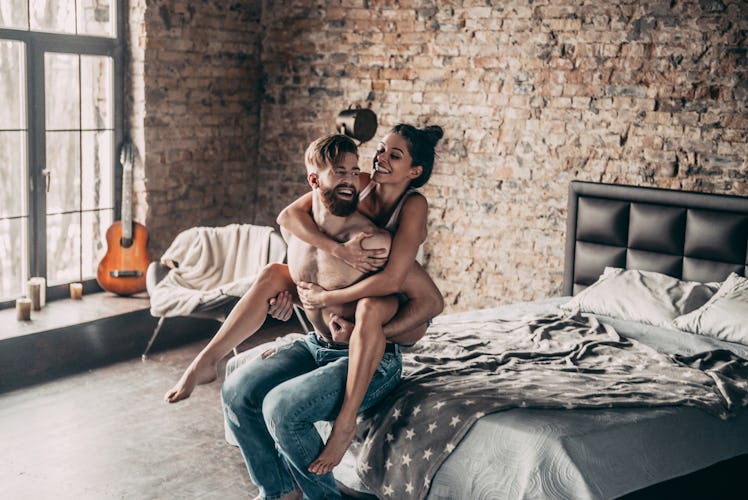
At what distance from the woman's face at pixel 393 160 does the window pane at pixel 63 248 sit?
327 centimetres

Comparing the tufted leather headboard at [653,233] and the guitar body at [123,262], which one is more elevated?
the tufted leather headboard at [653,233]

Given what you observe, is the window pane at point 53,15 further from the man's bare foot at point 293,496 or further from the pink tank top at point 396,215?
the man's bare foot at point 293,496

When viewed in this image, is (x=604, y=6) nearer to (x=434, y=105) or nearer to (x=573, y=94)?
(x=573, y=94)

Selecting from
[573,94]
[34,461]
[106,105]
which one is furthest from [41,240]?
[573,94]

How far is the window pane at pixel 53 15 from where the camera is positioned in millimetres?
5730

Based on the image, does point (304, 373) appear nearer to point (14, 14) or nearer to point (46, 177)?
point (46, 177)

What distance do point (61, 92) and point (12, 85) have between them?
38 cm

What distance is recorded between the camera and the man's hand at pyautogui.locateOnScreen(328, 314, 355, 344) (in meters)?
3.41

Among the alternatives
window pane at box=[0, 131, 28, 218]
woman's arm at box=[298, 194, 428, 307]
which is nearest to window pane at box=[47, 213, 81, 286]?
window pane at box=[0, 131, 28, 218]

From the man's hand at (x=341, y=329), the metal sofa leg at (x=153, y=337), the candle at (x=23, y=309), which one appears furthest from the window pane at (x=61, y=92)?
the man's hand at (x=341, y=329)

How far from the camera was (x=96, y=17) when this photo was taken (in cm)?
614

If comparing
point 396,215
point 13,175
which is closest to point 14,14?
point 13,175

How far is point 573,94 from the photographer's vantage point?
18.7 ft

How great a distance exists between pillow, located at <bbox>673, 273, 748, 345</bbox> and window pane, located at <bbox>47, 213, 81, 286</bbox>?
3969mm
